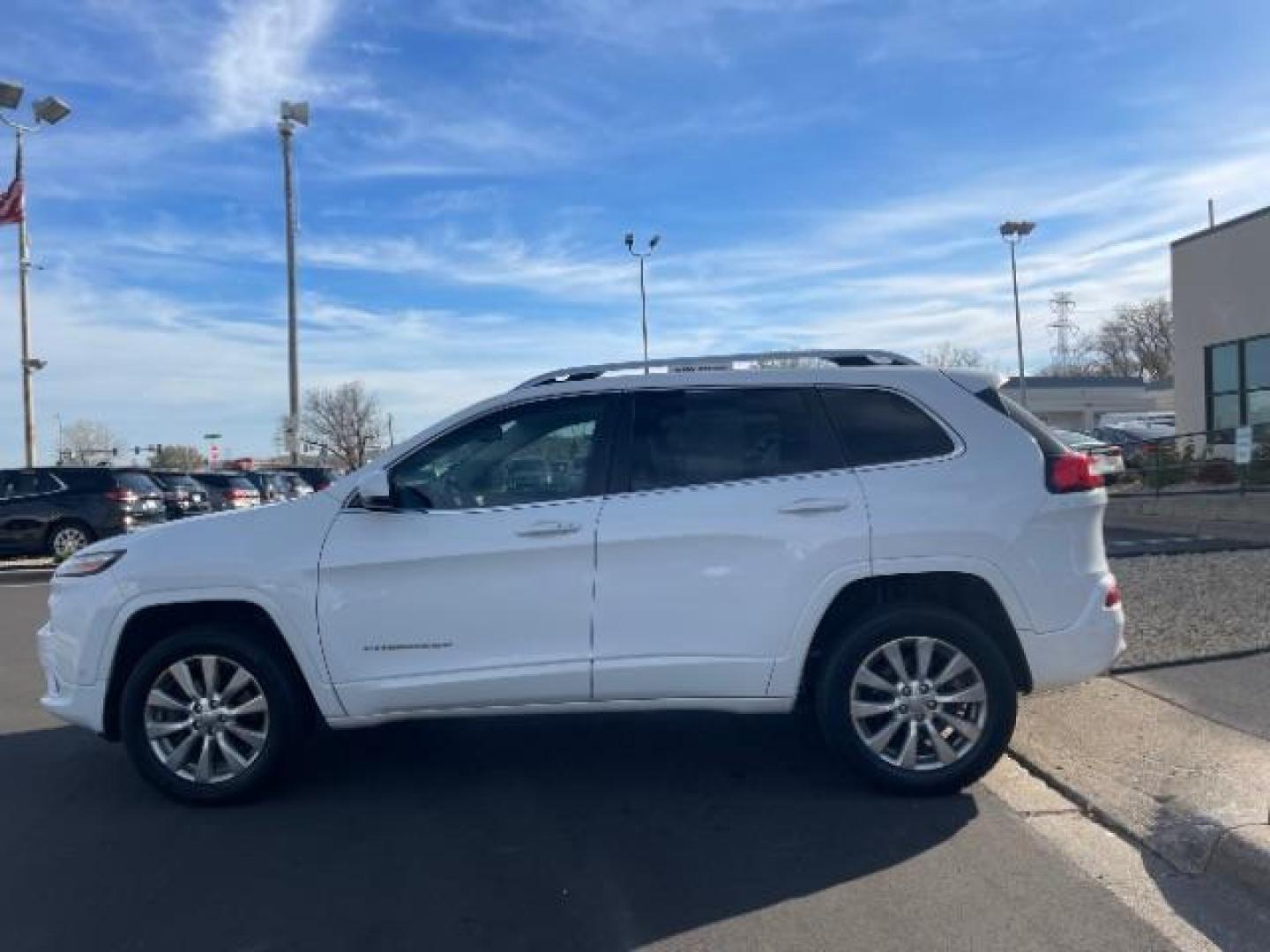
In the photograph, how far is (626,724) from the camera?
6656 mm

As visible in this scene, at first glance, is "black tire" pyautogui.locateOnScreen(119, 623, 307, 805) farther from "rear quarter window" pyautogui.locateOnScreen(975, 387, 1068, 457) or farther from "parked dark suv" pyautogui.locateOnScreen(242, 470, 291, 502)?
"parked dark suv" pyautogui.locateOnScreen(242, 470, 291, 502)

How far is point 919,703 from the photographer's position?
5141 millimetres

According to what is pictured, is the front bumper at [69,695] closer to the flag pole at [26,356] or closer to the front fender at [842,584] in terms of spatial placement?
the front fender at [842,584]

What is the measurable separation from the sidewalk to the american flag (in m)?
25.4

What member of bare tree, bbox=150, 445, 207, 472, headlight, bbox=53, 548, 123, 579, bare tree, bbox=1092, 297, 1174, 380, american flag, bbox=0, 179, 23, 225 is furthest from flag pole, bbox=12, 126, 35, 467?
bare tree, bbox=1092, 297, 1174, 380

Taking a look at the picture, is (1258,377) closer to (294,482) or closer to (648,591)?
(648,591)

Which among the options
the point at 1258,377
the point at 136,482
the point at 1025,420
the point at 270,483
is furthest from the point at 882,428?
the point at 270,483

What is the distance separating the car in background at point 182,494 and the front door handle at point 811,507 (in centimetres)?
1735

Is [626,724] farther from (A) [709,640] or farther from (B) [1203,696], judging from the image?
(B) [1203,696]

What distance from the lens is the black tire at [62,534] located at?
1814cm

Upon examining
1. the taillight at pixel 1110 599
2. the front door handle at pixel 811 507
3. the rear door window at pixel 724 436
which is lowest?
the taillight at pixel 1110 599

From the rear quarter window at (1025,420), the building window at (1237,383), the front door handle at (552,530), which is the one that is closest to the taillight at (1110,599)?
the rear quarter window at (1025,420)

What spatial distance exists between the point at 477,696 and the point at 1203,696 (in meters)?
4.17

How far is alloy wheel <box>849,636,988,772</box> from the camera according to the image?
5133 millimetres
